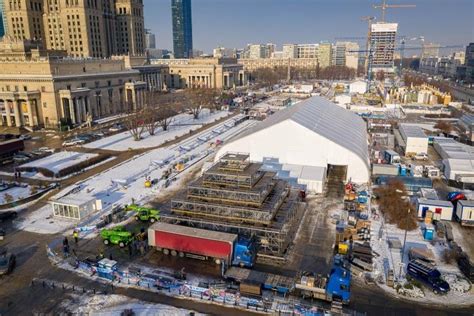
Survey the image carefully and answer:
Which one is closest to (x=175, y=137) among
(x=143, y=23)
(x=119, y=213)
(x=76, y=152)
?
(x=76, y=152)

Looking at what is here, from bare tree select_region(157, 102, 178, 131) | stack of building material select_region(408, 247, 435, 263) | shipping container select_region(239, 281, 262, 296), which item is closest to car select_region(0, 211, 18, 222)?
shipping container select_region(239, 281, 262, 296)

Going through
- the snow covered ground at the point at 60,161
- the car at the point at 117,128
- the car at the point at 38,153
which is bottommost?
the snow covered ground at the point at 60,161

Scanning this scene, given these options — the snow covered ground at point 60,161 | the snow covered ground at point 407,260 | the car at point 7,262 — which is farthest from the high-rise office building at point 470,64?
the car at point 7,262

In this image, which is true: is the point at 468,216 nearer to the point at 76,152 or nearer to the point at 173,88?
the point at 76,152

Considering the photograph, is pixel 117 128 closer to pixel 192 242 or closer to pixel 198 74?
pixel 192 242

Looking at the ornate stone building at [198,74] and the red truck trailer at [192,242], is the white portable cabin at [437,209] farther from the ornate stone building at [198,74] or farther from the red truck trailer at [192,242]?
the ornate stone building at [198,74]

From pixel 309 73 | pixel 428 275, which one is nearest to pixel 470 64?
pixel 309 73
